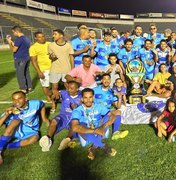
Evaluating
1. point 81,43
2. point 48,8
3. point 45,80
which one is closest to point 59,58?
point 45,80

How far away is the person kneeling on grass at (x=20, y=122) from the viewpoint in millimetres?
4379

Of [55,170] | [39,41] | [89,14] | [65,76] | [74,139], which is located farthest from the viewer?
[89,14]

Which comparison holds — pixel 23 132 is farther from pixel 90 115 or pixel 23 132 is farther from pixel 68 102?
pixel 90 115

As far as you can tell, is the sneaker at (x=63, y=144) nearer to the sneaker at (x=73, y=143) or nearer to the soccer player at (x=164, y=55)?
the sneaker at (x=73, y=143)

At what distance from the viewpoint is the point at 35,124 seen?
16.1ft

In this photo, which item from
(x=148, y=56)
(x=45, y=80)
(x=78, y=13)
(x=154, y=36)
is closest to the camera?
(x=45, y=80)

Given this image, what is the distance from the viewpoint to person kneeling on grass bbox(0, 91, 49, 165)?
4379mm

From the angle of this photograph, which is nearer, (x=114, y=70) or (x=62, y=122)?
(x=62, y=122)

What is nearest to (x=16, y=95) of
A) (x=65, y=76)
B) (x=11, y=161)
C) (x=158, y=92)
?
(x=11, y=161)

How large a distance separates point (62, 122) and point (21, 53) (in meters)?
4.08

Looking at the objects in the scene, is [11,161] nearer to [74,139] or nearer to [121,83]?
[74,139]

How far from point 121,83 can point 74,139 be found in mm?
2271

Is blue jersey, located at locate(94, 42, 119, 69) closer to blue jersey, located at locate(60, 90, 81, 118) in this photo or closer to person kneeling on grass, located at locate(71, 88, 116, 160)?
blue jersey, located at locate(60, 90, 81, 118)

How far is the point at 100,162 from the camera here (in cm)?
398
